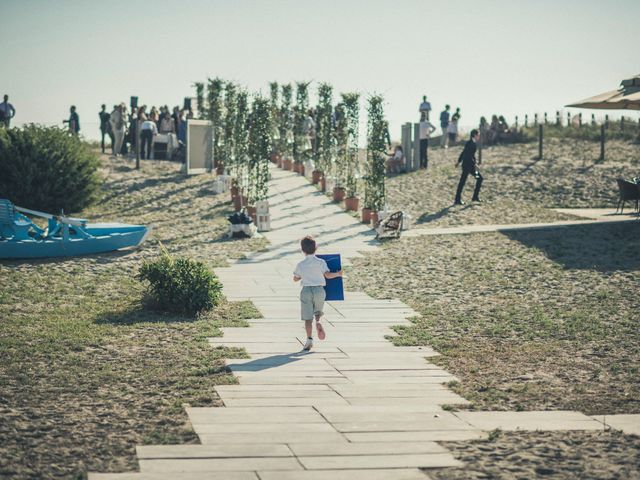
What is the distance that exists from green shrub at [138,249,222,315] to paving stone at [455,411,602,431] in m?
5.34

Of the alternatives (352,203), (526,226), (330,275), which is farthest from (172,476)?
(352,203)

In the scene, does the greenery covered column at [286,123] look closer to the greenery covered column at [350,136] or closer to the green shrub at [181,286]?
the greenery covered column at [350,136]

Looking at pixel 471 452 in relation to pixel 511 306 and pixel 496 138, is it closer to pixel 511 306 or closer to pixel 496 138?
pixel 511 306

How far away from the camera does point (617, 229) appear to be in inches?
822

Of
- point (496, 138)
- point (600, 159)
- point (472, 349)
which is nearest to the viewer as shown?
point (472, 349)

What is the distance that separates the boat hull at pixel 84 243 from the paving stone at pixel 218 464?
37.3ft

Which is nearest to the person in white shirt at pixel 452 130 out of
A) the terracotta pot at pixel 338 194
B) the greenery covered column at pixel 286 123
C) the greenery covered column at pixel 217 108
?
the greenery covered column at pixel 286 123

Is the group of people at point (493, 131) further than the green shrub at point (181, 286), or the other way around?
the group of people at point (493, 131)

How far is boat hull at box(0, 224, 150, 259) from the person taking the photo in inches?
671

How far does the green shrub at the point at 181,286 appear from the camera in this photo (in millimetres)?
12469

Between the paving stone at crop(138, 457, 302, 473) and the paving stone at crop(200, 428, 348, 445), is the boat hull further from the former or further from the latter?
the paving stone at crop(138, 457, 302, 473)

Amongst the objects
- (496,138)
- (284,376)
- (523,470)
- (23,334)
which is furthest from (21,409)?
(496,138)

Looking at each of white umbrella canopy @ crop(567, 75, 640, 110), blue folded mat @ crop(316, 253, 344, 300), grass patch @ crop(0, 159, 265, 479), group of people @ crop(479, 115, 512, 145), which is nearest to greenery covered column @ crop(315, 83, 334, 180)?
white umbrella canopy @ crop(567, 75, 640, 110)

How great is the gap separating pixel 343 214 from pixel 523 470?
1829 cm
